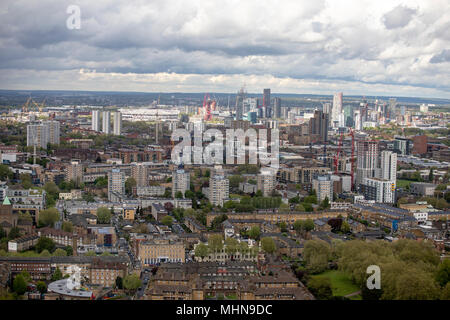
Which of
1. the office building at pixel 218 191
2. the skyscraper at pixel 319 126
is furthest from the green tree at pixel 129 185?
the skyscraper at pixel 319 126

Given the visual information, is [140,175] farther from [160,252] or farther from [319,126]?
[319,126]

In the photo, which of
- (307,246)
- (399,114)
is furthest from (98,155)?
(399,114)

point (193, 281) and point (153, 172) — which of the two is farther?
point (153, 172)

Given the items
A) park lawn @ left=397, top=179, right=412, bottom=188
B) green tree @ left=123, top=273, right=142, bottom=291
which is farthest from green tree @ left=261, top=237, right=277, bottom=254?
park lawn @ left=397, top=179, right=412, bottom=188

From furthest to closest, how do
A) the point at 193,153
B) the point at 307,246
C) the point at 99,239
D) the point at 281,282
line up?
the point at 193,153
the point at 99,239
the point at 307,246
the point at 281,282

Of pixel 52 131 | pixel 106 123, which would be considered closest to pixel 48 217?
pixel 52 131

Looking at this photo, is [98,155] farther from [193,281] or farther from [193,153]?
[193,281]
